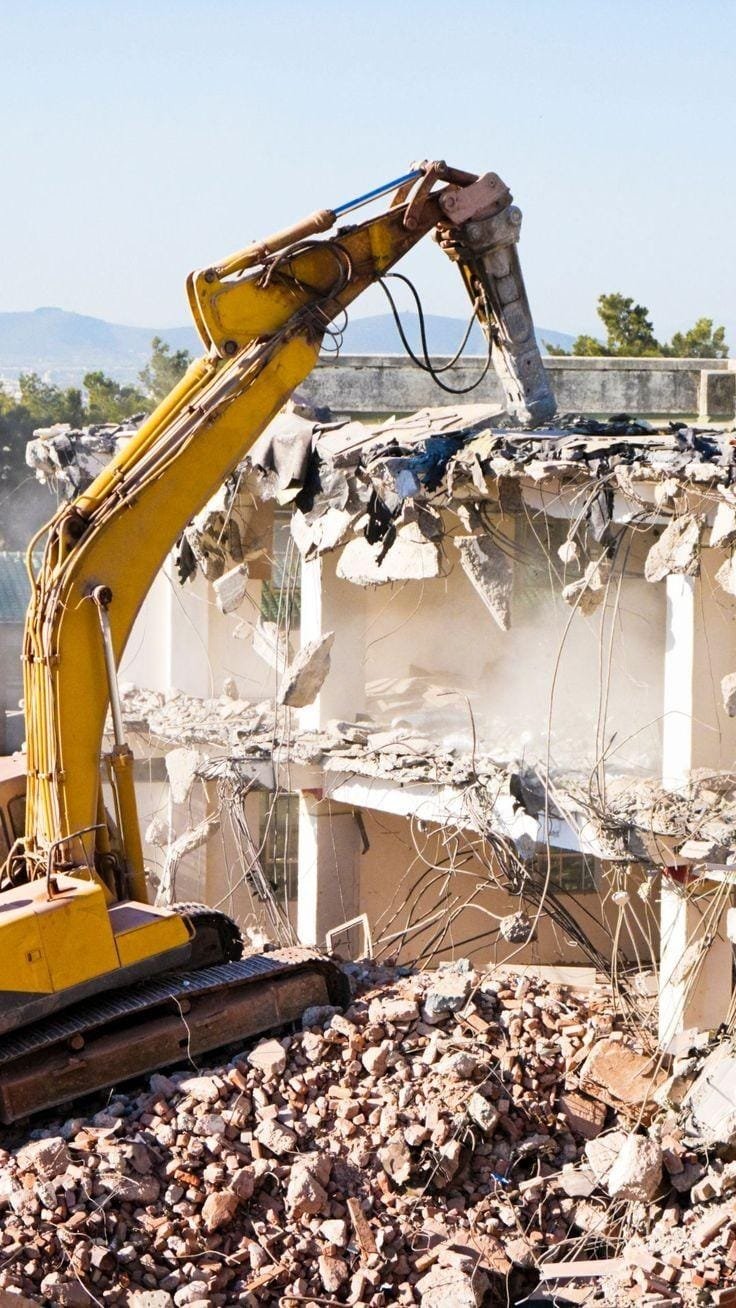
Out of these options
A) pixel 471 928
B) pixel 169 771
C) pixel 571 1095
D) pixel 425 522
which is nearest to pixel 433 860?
pixel 471 928

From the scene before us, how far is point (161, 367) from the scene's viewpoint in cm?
4447

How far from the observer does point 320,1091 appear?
8773 mm

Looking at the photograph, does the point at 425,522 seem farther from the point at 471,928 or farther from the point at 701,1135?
the point at 701,1135

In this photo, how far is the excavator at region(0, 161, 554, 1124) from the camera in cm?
860

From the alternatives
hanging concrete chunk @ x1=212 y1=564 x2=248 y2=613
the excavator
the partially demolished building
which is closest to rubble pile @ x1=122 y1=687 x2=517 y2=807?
the partially demolished building

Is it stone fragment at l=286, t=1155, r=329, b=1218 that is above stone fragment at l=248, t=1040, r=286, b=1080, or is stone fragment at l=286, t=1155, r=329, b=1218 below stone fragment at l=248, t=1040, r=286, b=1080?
below

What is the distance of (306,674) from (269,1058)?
8.37m

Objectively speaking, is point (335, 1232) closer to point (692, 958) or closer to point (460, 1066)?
point (460, 1066)

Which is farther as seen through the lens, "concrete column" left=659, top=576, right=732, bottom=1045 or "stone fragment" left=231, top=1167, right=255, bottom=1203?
"concrete column" left=659, top=576, right=732, bottom=1045

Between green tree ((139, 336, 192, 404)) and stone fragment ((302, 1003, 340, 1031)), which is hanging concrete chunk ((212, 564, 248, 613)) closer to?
stone fragment ((302, 1003, 340, 1031))

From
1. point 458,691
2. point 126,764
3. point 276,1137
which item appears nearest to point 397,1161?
point 276,1137

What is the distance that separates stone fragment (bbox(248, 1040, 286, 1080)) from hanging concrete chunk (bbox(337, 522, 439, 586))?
687cm

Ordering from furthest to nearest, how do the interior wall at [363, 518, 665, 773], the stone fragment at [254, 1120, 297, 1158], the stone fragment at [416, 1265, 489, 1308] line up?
the interior wall at [363, 518, 665, 773]
the stone fragment at [254, 1120, 297, 1158]
the stone fragment at [416, 1265, 489, 1308]

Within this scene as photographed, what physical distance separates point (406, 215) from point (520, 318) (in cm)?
273
